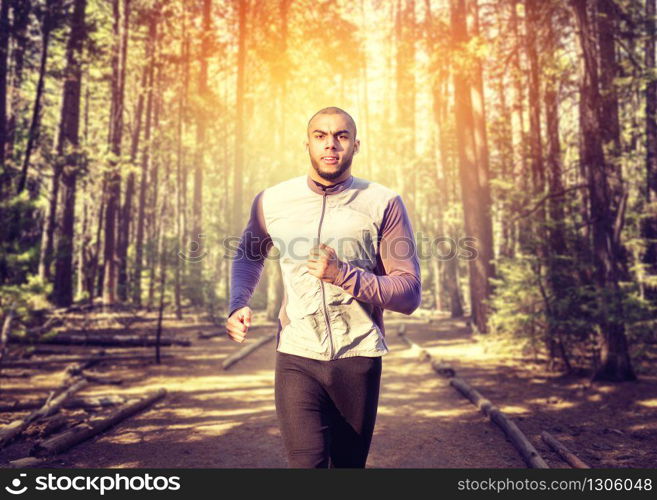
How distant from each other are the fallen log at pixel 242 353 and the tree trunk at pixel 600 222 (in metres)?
8.07

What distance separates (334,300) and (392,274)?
361 mm

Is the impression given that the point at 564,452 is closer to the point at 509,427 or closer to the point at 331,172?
the point at 509,427

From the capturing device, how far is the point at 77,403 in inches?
321

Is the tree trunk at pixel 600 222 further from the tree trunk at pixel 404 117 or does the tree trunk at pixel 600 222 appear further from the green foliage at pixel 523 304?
the tree trunk at pixel 404 117

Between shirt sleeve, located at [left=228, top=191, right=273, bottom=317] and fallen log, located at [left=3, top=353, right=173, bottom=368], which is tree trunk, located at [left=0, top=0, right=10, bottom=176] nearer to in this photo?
fallen log, located at [left=3, top=353, right=173, bottom=368]

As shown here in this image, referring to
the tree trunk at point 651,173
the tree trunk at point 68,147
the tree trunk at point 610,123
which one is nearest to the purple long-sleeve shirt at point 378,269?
the tree trunk at point 610,123

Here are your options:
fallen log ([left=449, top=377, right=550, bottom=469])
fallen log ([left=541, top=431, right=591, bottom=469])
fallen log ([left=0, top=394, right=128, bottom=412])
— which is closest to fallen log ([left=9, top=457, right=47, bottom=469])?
fallen log ([left=0, top=394, right=128, bottom=412])

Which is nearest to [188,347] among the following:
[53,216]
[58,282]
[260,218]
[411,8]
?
[58,282]

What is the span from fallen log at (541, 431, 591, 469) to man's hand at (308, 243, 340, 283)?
424cm

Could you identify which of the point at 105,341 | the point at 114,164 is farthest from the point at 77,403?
the point at 114,164

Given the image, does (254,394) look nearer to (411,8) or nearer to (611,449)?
(611,449)

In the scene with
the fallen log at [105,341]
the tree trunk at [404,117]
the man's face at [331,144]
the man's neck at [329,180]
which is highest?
the tree trunk at [404,117]

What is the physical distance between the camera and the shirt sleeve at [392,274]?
8.68 ft

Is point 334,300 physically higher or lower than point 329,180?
lower
